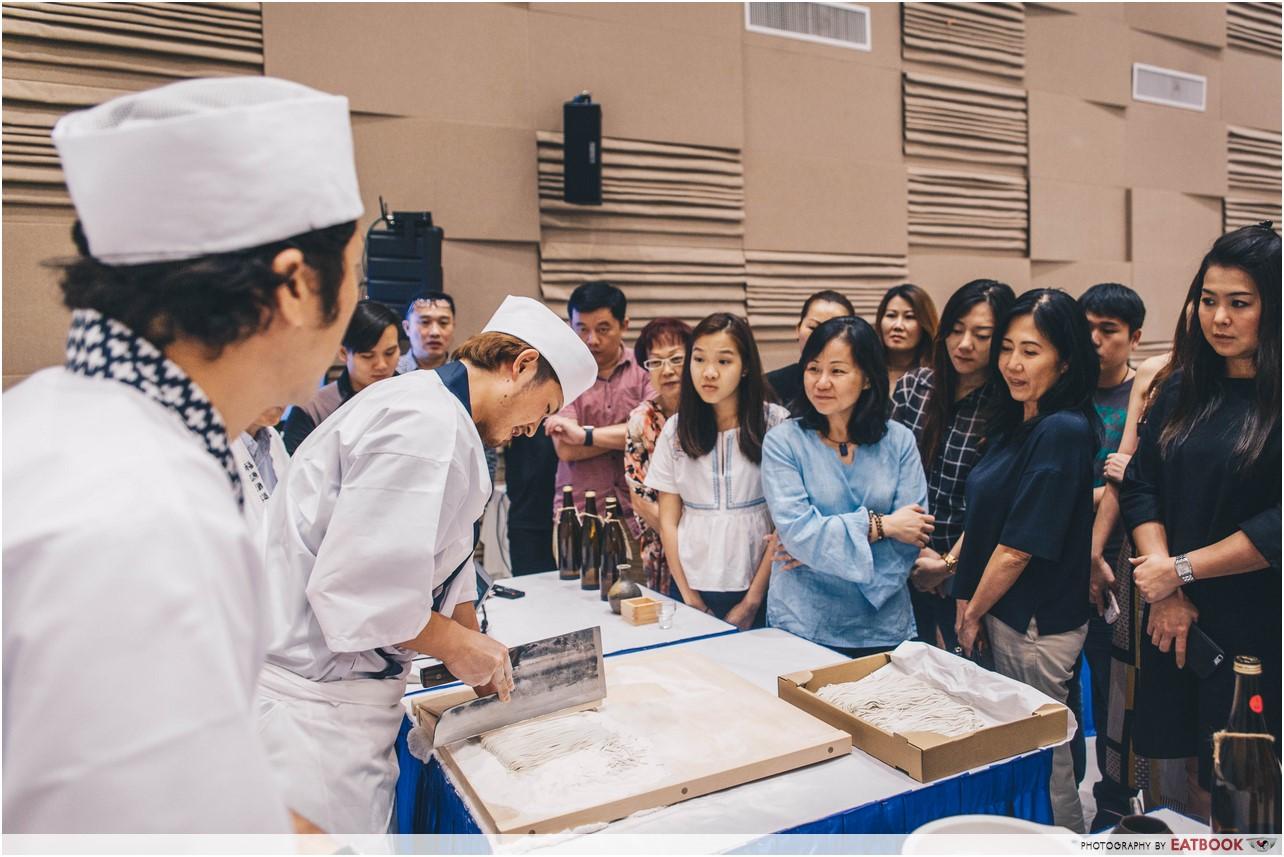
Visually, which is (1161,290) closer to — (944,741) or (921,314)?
(921,314)

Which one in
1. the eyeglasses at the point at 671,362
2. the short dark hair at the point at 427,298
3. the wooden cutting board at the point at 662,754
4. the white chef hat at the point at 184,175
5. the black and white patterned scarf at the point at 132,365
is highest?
the short dark hair at the point at 427,298

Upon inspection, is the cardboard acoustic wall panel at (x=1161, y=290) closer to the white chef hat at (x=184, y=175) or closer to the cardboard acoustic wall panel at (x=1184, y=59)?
the cardboard acoustic wall panel at (x=1184, y=59)

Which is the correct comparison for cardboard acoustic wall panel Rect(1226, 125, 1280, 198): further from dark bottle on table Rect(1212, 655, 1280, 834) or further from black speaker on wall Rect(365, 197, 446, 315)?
dark bottle on table Rect(1212, 655, 1280, 834)

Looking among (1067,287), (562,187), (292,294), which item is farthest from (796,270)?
(292,294)

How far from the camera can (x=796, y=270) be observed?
4996 millimetres

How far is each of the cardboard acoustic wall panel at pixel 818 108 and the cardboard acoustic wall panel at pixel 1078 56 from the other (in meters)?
1.17

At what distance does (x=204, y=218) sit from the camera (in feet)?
2.52

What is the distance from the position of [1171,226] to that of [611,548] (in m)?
5.51

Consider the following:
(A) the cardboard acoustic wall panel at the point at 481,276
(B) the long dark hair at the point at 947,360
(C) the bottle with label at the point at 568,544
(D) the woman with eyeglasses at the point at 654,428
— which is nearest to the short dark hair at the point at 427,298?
(A) the cardboard acoustic wall panel at the point at 481,276

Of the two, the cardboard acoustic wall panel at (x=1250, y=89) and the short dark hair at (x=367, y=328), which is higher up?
the cardboard acoustic wall panel at (x=1250, y=89)

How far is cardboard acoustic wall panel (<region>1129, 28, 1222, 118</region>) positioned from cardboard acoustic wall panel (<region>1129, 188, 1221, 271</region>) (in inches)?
25.6

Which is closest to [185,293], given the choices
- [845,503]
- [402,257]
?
[845,503]

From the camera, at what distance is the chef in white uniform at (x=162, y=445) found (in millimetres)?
614

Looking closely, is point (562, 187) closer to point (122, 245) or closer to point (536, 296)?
point (536, 296)
